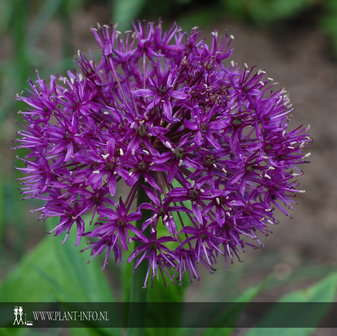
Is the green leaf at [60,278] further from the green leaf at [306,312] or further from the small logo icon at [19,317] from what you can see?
the green leaf at [306,312]

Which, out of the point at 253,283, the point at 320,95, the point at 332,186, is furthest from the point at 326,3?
the point at 253,283

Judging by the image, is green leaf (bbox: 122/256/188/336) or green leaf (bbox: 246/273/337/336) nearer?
green leaf (bbox: 122/256/188/336)

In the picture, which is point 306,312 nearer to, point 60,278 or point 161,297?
point 161,297

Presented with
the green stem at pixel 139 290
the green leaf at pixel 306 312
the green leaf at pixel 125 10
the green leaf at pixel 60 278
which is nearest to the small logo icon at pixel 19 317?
the green leaf at pixel 60 278

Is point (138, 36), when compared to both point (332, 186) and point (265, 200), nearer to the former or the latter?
point (265, 200)

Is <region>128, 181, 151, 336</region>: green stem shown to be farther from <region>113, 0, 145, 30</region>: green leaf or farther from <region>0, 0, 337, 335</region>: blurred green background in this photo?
<region>113, 0, 145, 30</region>: green leaf

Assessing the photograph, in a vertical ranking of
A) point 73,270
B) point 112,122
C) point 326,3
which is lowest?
point 73,270

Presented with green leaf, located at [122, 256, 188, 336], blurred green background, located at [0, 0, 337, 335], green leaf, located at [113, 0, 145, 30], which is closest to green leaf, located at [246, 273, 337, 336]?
blurred green background, located at [0, 0, 337, 335]

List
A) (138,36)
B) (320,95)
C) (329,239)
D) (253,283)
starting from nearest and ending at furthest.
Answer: (138,36), (253,283), (329,239), (320,95)
